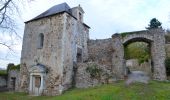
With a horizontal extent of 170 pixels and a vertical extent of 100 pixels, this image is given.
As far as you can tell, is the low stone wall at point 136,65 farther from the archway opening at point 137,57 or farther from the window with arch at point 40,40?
the window with arch at point 40,40

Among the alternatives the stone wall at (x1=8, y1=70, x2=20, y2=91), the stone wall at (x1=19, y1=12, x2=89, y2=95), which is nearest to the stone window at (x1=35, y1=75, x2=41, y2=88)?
the stone wall at (x1=19, y1=12, x2=89, y2=95)

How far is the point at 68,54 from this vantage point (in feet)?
48.9

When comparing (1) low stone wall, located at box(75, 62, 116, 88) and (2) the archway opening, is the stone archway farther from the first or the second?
(2) the archway opening

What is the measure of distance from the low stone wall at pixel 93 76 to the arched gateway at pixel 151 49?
161 cm

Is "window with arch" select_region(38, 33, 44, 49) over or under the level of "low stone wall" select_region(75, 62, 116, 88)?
over

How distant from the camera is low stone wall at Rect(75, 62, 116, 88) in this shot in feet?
44.7

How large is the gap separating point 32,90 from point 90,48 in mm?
6919

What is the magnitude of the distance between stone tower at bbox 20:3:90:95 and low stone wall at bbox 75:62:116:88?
2.84 ft

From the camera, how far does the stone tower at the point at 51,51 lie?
1414cm

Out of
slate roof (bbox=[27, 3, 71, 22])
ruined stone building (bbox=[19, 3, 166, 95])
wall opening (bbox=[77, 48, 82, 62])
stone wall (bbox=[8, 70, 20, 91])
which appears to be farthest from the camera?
stone wall (bbox=[8, 70, 20, 91])

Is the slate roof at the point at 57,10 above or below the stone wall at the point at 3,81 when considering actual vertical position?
above

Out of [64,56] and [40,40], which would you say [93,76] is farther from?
[40,40]

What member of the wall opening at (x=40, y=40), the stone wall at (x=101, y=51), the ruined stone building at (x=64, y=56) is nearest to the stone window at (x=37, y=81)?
the ruined stone building at (x=64, y=56)

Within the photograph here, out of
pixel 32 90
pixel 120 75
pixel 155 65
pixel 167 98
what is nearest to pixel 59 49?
pixel 32 90
